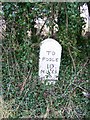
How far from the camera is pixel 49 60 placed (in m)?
2.31

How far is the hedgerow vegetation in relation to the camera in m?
2.15

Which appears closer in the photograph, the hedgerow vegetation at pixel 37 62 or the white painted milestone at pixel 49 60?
the hedgerow vegetation at pixel 37 62

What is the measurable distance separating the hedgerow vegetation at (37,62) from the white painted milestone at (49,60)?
6 cm

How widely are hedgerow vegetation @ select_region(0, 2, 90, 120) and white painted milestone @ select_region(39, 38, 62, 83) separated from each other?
0.06m

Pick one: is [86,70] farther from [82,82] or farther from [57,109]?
[57,109]

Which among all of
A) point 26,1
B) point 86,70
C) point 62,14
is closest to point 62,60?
point 86,70

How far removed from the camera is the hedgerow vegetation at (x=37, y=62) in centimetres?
215

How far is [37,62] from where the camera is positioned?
94.0 inches

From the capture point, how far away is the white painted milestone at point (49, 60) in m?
2.30

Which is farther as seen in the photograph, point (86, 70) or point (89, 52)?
point (89, 52)

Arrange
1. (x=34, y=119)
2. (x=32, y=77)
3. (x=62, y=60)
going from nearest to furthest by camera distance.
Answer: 1. (x=34, y=119)
2. (x=32, y=77)
3. (x=62, y=60)

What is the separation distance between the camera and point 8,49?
94.3 inches

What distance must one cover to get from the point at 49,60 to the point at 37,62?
0.43 feet

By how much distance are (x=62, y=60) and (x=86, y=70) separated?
234 mm
